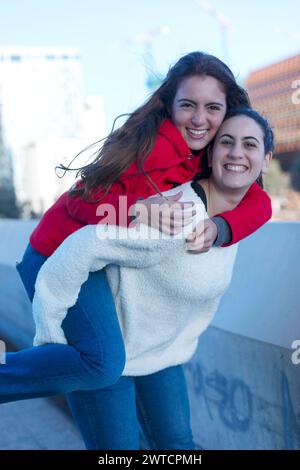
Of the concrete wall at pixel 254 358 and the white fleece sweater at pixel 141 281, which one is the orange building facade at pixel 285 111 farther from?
the white fleece sweater at pixel 141 281

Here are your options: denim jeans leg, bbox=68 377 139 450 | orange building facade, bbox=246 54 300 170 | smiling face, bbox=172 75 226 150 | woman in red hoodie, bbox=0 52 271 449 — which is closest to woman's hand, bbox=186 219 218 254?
woman in red hoodie, bbox=0 52 271 449

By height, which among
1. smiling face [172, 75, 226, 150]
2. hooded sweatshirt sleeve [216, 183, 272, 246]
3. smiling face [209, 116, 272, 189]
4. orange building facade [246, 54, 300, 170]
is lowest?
orange building facade [246, 54, 300, 170]

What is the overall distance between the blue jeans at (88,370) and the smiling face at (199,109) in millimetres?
491

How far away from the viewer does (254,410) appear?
2.41 meters

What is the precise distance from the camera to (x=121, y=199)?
176cm

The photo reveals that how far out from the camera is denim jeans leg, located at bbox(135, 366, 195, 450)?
2172 millimetres

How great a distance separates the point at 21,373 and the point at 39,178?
23.6 meters

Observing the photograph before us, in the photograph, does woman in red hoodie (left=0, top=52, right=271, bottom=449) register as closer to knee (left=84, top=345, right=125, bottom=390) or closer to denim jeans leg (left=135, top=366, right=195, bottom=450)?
knee (left=84, top=345, right=125, bottom=390)

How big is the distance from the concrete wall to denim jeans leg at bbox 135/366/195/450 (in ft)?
0.98

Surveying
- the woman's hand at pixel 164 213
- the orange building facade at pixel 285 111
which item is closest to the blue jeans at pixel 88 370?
the woman's hand at pixel 164 213

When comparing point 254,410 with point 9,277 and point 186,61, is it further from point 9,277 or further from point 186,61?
point 9,277

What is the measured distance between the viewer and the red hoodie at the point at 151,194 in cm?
181

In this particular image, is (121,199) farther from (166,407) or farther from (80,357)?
(166,407)

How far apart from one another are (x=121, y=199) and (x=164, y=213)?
134 millimetres
